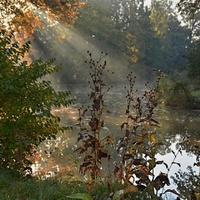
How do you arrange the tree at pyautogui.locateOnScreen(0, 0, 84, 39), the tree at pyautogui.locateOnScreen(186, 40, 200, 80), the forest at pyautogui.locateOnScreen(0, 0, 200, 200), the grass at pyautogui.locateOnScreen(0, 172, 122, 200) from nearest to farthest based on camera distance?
the grass at pyautogui.locateOnScreen(0, 172, 122, 200), the forest at pyautogui.locateOnScreen(0, 0, 200, 200), the tree at pyautogui.locateOnScreen(0, 0, 84, 39), the tree at pyautogui.locateOnScreen(186, 40, 200, 80)

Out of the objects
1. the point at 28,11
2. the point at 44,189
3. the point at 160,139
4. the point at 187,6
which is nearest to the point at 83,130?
the point at 44,189

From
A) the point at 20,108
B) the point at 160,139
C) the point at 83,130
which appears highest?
the point at 160,139

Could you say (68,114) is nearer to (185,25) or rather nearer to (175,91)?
(175,91)

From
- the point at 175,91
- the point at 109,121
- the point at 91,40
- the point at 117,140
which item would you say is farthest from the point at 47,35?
the point at 117,140

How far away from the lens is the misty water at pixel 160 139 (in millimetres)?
7461

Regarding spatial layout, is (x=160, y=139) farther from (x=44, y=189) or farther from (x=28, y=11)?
(x=44, y=189)

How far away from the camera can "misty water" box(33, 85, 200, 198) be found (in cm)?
746

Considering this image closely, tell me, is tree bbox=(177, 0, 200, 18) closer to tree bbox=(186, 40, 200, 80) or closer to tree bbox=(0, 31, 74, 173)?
tree bbox=(186, 40, 200, 80)

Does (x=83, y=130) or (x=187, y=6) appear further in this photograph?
(x=187, y=6)

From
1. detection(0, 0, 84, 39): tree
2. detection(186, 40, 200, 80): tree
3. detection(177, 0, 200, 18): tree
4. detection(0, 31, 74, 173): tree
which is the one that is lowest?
detection(0, 31, 74, 173): tree

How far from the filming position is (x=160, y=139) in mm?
11406

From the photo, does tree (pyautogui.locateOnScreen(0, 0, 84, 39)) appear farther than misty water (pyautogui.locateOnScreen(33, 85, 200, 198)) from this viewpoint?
Yes

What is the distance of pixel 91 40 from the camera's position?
1874 inches

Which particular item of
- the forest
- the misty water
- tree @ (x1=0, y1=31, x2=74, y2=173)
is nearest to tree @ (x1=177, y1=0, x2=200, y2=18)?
the forest
